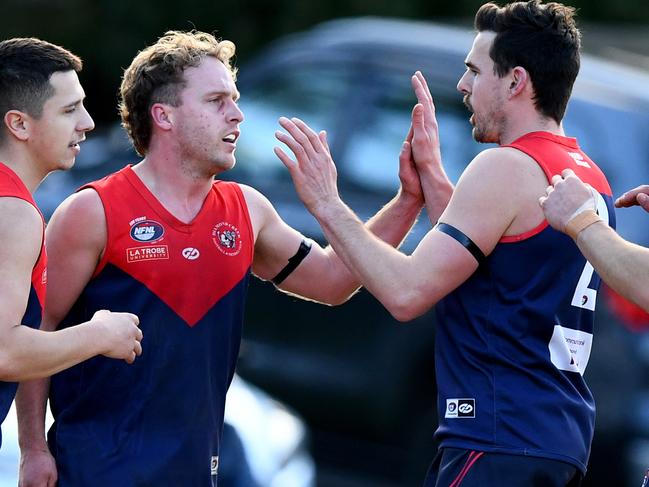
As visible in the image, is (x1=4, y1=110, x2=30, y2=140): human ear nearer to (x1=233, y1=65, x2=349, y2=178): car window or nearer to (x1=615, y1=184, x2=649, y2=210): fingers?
(x1=615, y1=184, x2=649, y2=210): fingers

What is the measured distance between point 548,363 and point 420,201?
0.85m

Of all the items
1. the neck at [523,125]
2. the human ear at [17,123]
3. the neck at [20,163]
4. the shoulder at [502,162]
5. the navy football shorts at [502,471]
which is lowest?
the navy football shorts at [502,471]

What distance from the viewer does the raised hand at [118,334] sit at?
168 inches

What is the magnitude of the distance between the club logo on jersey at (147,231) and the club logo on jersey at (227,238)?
18cm

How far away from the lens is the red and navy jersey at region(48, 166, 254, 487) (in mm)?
4641

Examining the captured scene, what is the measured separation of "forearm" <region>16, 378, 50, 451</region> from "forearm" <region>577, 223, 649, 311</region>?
1.68m

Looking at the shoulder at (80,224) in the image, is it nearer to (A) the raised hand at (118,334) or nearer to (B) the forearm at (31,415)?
(A) the raised hand at (118,334)

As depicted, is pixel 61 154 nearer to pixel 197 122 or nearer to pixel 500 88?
pixel 197 122

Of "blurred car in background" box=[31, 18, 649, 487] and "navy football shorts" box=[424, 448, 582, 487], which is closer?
"navy football shorts" box=[424, 448, 582, 487]

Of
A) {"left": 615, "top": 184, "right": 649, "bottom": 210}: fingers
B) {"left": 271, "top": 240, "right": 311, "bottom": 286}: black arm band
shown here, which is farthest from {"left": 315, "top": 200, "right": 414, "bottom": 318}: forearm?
{"left": 615, "top": 184, "right": 649, "bottom": 210}: fingers

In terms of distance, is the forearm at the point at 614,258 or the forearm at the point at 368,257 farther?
the forearm at the point at 368,257

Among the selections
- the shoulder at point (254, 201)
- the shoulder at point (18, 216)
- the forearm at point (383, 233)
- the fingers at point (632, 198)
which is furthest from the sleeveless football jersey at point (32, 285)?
the fingers at point (632, 198)

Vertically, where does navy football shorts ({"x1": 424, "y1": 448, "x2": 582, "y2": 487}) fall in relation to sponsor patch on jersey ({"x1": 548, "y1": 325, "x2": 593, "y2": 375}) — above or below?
below

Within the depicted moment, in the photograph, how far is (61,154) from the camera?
4.48 metres
